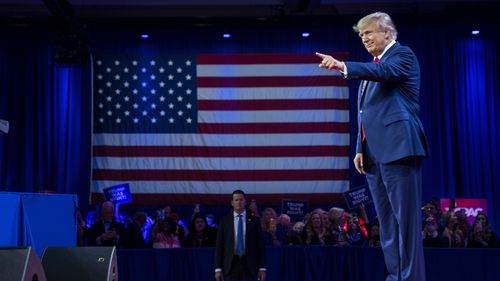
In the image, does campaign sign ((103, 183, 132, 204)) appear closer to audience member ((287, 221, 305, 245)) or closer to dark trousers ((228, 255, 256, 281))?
audience member ((287, 221, 305, 245))

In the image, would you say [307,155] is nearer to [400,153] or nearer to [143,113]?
[143,113]

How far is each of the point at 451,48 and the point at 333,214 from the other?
467 centimetres

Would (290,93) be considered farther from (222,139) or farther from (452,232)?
(452,232)

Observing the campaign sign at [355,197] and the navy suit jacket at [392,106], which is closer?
the navy suit jacket at [392,106]

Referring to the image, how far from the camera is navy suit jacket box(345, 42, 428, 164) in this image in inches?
102

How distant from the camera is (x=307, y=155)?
11875mm

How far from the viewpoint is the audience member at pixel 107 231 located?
834cm

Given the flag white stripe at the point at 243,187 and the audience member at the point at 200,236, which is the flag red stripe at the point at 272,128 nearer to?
the flag white stripe at the point at 243,187

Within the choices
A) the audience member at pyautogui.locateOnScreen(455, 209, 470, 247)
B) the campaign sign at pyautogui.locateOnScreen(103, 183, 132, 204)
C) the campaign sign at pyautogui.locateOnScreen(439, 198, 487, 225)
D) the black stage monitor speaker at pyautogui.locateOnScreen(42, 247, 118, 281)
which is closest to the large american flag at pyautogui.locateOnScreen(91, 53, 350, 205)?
the campaign sign at pyautogui.locateOnScreen(103, 183, 132, 204)

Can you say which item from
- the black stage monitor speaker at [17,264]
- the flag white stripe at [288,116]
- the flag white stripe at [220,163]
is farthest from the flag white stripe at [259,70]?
the black stage monitor speaker at [17,264]

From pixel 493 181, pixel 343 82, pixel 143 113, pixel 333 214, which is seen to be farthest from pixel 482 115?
pixel 143 113

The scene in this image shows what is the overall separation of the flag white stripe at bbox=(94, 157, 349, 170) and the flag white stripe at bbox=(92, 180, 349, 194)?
270mm

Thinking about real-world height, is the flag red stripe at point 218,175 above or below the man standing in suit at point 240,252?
above

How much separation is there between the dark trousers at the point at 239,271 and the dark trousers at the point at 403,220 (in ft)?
15.8
